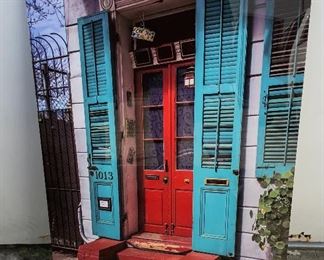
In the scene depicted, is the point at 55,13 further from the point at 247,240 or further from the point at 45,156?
the point at 247,240

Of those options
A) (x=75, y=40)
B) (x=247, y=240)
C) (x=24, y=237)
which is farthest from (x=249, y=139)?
(x=24, y=237)

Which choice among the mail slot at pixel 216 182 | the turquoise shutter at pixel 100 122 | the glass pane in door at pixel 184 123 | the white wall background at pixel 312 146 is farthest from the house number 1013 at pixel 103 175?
the white wall background at pixel 312 146

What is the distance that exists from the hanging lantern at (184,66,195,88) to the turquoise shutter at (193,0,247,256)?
3cm

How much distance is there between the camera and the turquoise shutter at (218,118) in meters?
0.93

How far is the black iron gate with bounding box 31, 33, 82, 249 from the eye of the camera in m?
1.23

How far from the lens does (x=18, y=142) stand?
1522 millimetres

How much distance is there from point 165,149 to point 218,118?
28 centimetres

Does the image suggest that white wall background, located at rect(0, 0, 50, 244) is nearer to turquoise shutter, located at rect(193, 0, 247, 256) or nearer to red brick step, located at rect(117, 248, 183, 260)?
red brick step, located at rect(117, 248, 183, 260)

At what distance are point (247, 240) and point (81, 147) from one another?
2.78 ft

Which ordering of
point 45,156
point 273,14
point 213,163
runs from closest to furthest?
point 273,14
point 213,163
point 45,156

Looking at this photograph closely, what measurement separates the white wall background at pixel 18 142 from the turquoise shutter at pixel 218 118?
1.03 metres

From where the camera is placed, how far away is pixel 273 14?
0.90 meters

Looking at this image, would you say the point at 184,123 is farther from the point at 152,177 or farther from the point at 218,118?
the point at 152,177

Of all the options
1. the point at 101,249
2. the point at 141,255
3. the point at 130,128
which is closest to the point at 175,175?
the point at 130,128
